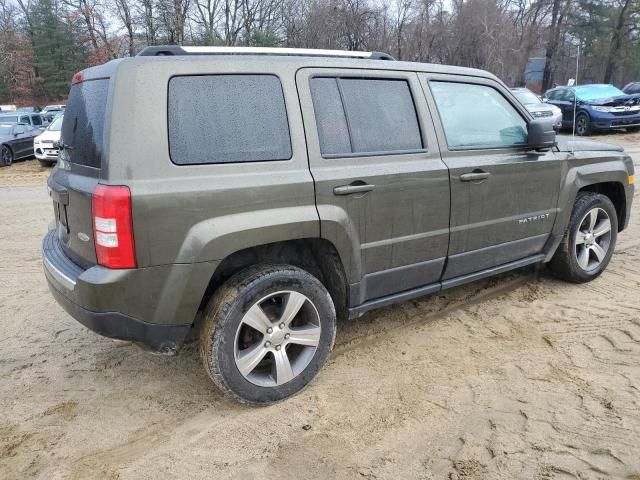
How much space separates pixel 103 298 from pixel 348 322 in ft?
6.74

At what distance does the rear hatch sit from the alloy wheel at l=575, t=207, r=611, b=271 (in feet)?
12.8

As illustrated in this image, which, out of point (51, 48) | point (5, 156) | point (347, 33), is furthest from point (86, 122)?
point (51, 48)

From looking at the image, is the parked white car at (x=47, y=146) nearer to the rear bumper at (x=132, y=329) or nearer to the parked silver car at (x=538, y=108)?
the parked silver car at (x=538, y=108)

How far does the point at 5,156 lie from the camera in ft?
49.8

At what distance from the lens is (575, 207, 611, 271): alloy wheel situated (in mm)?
4570

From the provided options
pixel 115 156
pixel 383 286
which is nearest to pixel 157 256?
pixel 115 156

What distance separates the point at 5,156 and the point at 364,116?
50.6 ft

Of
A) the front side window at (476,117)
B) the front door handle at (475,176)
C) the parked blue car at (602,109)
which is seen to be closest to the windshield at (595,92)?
the parked blue car at (602,109)

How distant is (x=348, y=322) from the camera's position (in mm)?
4090

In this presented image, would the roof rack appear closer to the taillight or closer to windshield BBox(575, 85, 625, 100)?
the taillight

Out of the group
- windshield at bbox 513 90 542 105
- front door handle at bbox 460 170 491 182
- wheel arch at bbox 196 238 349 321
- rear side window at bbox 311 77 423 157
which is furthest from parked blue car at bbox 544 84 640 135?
wheel arch at bbox 196 238 349 321

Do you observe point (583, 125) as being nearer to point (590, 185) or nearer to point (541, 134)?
point (590, 185)

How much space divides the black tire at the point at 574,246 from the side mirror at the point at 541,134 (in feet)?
3.00

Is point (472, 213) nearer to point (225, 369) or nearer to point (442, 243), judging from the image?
point (442, 243)
